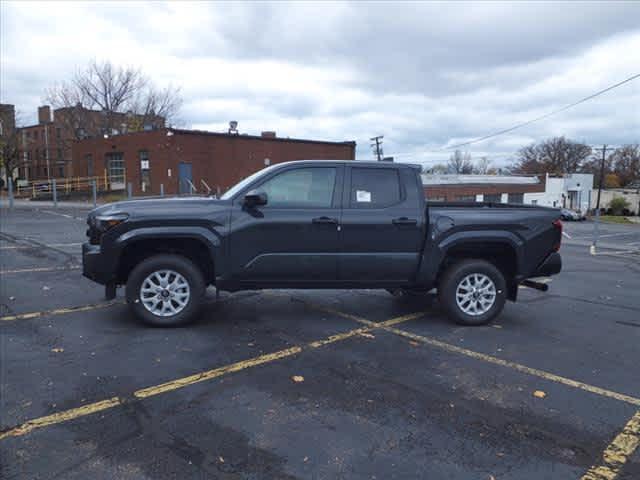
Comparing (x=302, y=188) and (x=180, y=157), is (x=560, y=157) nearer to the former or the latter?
(x=180, y=157)

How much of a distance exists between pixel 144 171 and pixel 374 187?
30.2 meters

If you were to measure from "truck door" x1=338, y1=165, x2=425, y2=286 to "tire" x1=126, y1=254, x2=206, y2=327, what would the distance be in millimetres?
1660

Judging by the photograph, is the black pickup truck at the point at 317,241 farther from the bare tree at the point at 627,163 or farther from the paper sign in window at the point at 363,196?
the bare tree at the point at 627,163

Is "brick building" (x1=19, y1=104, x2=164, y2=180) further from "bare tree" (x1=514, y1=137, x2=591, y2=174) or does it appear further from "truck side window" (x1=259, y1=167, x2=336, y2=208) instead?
"bare tree" (x1=514, y1=137, x2=591, y2=174)

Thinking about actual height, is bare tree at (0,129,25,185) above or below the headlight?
above

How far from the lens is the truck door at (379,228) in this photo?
5477 millimetres

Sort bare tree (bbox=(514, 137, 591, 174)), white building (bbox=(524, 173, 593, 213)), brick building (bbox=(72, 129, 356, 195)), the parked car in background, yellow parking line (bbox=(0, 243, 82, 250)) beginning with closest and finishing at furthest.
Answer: yellow parking line (bbox=(0, 243, 82, 250))
brick building (bbox=(72, 129, 356, 195))
the parked car in background
white building (bbox=(524, 173, 593, 213))
bare tree (bbox=(514, 137, 591, 174))

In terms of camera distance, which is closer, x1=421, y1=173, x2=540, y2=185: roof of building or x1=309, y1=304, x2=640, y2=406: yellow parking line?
x1=309, y1=304, x2=640, y2=406: yellow parking line

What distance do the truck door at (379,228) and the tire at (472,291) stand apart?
486mm

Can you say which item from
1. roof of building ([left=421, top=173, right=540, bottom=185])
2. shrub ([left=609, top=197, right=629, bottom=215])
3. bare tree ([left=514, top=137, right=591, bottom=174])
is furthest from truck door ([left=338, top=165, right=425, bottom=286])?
bare tree ([left=514, top=137, right=591, bottom=174])

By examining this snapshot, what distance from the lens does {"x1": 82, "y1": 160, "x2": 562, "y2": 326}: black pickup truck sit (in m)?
5.25

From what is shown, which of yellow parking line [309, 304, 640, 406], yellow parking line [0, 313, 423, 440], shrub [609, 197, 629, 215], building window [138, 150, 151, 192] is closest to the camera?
yellow parking line [0, 313, 423, 440]

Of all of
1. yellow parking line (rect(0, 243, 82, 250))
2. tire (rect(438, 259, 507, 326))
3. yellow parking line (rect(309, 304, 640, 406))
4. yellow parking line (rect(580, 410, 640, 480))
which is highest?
tire (rect(438, 259, 507, 326))

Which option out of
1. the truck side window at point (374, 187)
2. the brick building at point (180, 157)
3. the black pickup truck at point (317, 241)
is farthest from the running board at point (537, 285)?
the brick building at point (180, 157)
